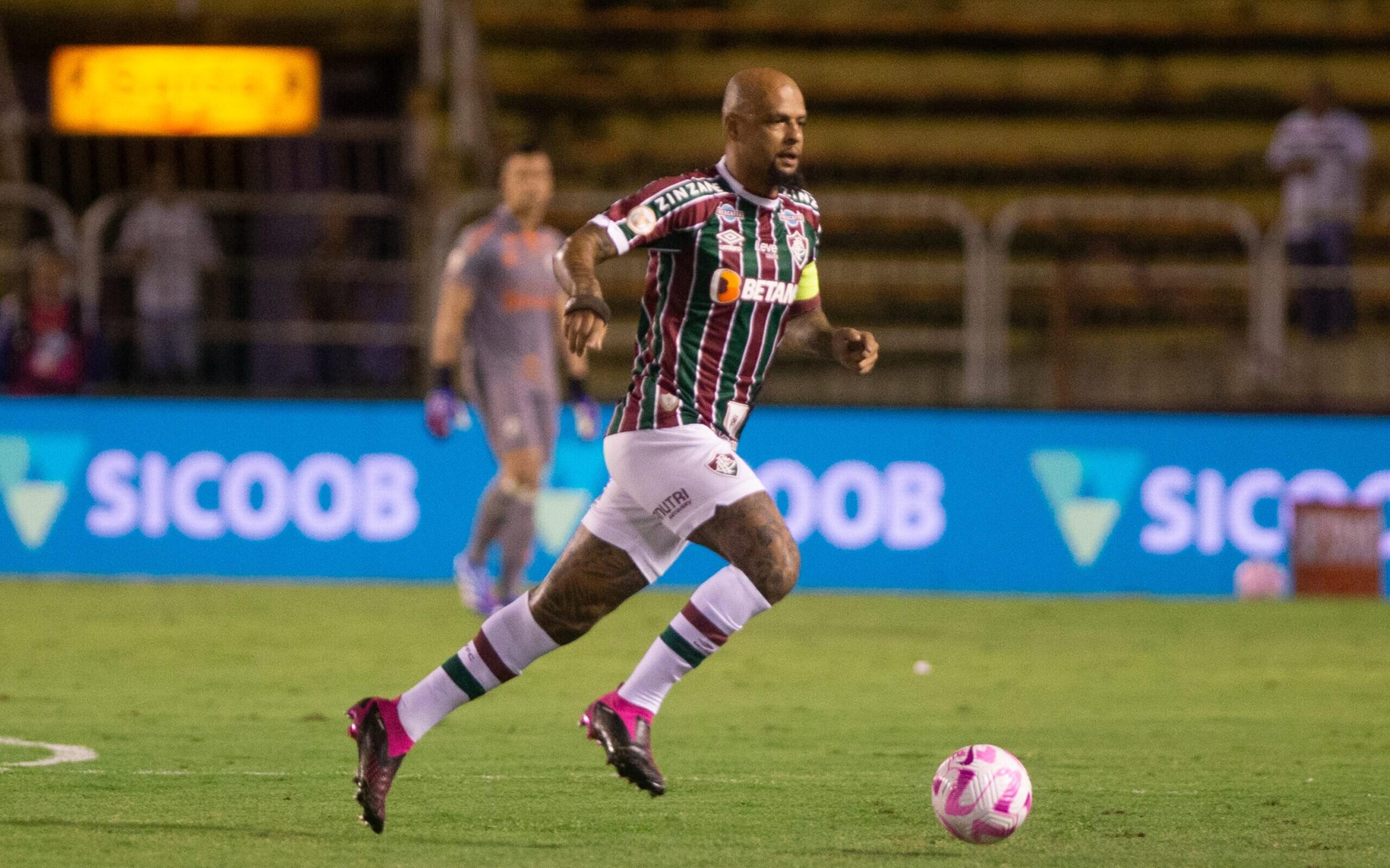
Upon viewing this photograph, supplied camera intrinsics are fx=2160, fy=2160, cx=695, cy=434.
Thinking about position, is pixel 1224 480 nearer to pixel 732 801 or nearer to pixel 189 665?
pixel 189 665

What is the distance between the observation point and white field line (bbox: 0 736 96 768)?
6.48 m

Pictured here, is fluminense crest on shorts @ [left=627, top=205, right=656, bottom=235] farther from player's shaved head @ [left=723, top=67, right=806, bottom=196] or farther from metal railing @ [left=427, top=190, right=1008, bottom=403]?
metal railing @ [left=427, top=190, right=1008, bottom=403]

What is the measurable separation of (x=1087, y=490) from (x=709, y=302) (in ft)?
25.1

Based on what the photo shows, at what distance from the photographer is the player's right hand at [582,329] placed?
525 cm

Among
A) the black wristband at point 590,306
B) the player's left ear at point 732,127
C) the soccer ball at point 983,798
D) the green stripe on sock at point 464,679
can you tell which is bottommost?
the soccer ball at point 983,798

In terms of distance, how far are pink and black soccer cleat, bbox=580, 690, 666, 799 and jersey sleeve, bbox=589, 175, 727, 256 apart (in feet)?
3.94

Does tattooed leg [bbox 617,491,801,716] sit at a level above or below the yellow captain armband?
below

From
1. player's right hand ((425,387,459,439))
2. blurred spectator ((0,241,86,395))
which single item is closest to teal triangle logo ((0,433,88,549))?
blurred spectator ((0,241,86,395))

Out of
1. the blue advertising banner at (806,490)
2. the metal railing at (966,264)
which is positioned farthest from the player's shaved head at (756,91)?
the metal railing at (966,264)

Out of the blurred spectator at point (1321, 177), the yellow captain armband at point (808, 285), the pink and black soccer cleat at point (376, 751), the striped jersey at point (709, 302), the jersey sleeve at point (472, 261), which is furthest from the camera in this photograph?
the blurred spectator at point (1321, 177)

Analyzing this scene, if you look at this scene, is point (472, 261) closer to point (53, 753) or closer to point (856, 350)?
point (53, 753)

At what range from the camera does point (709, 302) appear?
19.6ft

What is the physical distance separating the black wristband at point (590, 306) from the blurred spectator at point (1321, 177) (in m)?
10.6

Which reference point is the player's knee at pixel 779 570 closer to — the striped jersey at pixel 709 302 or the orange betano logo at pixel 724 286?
the striped jersey at pixel 709 302
